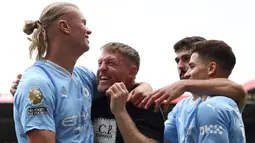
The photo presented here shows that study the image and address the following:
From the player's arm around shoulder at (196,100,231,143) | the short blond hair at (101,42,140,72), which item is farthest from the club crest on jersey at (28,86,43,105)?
the player's arm around shoulder at (196,100,231,143)

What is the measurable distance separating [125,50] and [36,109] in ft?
2.49

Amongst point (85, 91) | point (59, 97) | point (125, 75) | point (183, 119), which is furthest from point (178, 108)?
point (59, 97)

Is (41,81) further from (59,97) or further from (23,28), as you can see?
(23,28)

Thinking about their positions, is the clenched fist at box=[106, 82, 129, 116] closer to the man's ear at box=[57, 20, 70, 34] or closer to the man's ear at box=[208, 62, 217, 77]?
the man's ear at box=[57, 20, 70, 34]

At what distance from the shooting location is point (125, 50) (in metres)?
2.93

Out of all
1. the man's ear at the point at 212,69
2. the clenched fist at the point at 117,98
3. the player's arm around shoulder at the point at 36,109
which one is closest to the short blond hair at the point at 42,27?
the player's arm around shoulder at the point at 36,109

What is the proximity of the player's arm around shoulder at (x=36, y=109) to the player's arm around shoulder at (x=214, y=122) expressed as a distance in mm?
765

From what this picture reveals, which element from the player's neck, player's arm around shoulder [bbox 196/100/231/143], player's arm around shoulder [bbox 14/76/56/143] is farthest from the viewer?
the player's neck

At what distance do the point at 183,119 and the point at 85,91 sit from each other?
0.60m

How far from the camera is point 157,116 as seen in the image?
282 cm

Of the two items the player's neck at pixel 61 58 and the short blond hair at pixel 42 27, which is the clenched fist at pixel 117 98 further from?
the short blond hair at pixel 42 27

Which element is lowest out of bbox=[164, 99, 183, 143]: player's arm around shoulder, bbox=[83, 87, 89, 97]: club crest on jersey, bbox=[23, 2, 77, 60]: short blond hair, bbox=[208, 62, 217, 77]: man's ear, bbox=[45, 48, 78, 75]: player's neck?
bbox=[164, 99, 183, 143]: player's arm around shoulder

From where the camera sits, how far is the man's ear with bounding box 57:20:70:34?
268cm

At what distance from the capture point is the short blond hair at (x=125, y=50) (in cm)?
292
